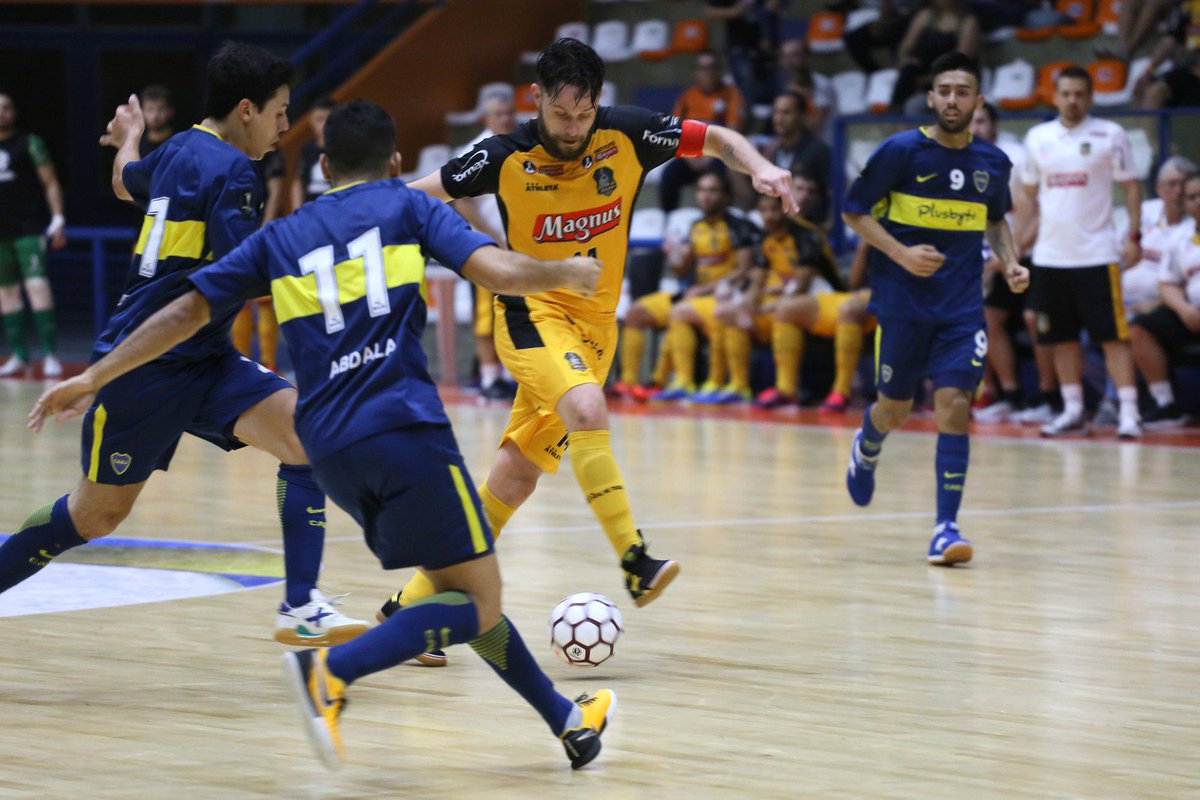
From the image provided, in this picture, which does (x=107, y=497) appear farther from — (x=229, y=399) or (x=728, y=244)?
(x=728, y=244)

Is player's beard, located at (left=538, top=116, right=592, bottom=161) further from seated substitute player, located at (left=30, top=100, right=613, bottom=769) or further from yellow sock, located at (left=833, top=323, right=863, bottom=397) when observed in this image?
yellow sock, located at (left=833, top=323, right=863, bottom=397)

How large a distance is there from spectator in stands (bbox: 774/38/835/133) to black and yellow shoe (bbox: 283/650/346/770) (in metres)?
11.0

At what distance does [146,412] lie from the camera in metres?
5.34

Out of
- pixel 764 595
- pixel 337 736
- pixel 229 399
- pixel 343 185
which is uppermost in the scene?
pixel 343 185

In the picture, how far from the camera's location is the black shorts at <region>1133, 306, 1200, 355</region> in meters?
11.9

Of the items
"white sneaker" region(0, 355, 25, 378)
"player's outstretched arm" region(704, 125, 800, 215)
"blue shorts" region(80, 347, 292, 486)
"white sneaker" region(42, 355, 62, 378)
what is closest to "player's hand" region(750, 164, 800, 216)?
"player's outstretched arm" region(704, 125, 800, 215)

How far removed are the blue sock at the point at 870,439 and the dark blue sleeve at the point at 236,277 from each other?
14.3 feet

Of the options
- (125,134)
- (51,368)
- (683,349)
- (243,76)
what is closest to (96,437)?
(125,134)

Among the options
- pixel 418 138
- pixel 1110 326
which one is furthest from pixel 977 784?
pixel 418 138

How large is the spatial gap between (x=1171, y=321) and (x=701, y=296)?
12.0 feet

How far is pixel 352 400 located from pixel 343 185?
0.56 m

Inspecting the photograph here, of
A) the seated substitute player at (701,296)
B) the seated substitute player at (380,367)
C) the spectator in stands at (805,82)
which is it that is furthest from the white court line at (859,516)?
the spectator in stands at (805,82)

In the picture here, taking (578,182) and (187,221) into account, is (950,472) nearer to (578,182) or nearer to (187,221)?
(578,182)

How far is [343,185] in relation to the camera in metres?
4.30
